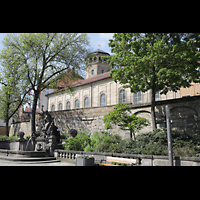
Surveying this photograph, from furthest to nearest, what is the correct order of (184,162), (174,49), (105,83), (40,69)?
(105,83)
(40,69)
(174,49)
(184,162)

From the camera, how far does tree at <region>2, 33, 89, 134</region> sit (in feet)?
75.5

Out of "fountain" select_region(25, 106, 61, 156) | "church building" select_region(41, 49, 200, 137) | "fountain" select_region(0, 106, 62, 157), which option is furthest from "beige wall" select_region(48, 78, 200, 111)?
"fountain" select_region(25, 106, 61, 156)

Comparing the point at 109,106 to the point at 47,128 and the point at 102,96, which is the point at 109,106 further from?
the point at 102,96

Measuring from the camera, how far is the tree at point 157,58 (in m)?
13.8

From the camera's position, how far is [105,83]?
38.3m

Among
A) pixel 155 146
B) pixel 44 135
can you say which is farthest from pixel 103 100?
pixel 155 146

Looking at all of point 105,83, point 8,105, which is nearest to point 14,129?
point 8,105

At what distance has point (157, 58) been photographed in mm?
14039

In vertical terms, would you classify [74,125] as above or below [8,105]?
below

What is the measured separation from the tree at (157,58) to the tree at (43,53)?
8582 millimetres
